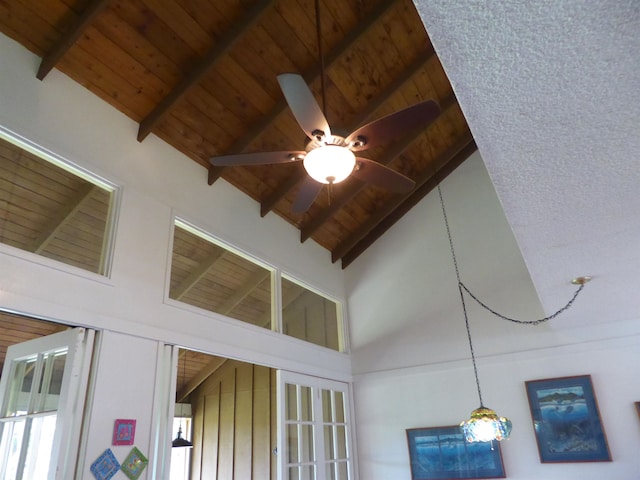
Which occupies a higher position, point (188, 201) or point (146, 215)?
point (188, 201)

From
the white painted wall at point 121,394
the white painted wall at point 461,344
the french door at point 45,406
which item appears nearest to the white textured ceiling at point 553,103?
the white painted wall at point 461,344

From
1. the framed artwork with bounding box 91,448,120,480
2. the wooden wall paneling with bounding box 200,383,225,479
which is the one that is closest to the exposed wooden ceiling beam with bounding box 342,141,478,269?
the wooden wall paneling with bounding box 200,383,225,479

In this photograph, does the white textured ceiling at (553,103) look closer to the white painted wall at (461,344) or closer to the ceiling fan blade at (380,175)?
the ceiling fan blade at (380,175)

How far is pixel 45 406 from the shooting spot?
3115 mm

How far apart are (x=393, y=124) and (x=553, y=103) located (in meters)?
1.24

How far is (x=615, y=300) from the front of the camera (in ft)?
13.5

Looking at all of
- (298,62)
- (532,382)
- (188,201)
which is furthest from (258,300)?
(532,382)

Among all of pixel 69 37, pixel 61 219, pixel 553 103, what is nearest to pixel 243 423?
pixel 61 219

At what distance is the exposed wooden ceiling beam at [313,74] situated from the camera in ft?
13.4

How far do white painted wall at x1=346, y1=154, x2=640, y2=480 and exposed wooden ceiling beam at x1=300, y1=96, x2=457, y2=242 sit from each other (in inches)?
42.2

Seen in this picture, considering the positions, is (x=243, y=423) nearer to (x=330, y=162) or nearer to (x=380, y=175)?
(x=380, y=175)

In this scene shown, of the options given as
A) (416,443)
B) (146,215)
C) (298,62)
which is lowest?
(416,443)

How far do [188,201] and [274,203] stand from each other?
45.6 inches

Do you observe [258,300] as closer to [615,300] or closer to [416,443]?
[416,443]
